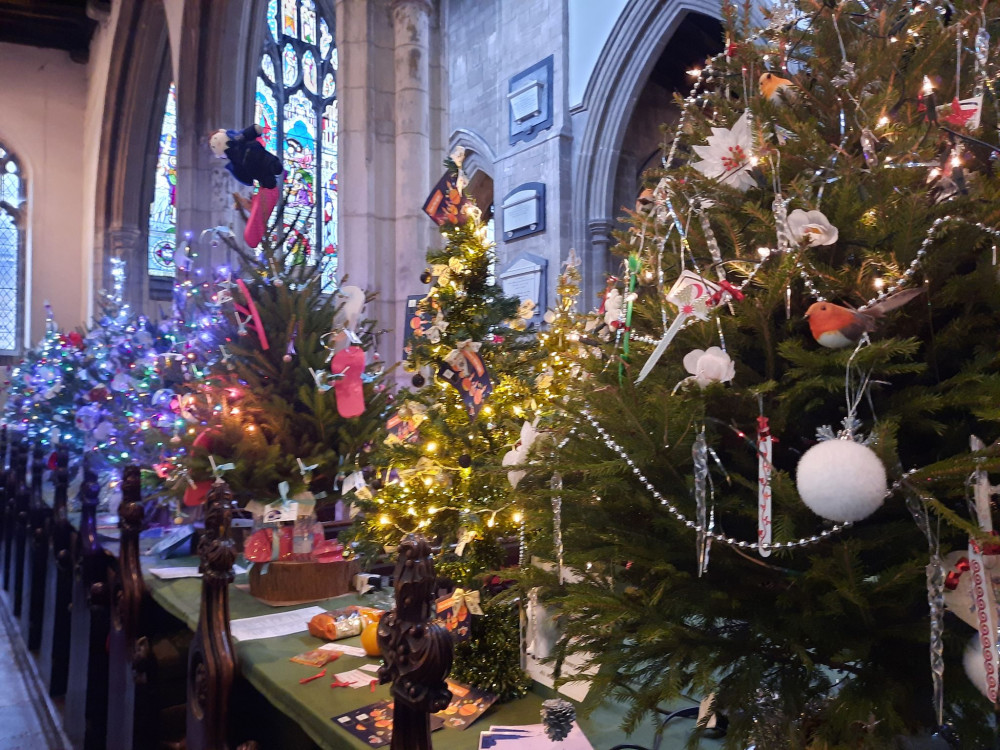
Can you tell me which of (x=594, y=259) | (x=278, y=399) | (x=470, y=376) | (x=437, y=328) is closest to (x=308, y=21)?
(x=594, y=259)

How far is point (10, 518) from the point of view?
507 centimetres

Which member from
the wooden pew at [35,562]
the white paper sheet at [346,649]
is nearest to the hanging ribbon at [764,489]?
the white paper sheet at [346,649]

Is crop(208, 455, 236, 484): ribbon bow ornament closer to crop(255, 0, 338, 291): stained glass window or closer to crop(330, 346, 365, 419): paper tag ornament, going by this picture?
crop(330, 346, 365, 419): paper tag ornament

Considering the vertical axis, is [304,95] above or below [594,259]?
above

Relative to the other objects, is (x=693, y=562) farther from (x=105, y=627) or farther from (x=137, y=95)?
(x=137, y=95)

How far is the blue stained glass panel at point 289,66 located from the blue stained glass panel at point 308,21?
0.32m

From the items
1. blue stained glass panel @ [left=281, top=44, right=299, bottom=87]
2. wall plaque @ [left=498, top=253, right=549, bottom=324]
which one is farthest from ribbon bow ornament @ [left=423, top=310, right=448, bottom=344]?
blue stained glass panel @ [left=281, top=44, right=299, bottom=87]

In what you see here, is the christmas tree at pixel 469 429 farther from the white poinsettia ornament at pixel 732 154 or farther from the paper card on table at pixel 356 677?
the white poinsettia ornament at pixel 732 154

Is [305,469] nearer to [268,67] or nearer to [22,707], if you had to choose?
[22,707]

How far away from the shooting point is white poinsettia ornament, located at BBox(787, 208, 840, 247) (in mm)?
977

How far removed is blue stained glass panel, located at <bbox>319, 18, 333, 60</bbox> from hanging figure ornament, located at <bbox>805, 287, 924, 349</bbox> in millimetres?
13282

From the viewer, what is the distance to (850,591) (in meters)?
0.85

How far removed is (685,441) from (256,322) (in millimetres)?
1988

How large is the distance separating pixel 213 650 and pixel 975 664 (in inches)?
54.2
